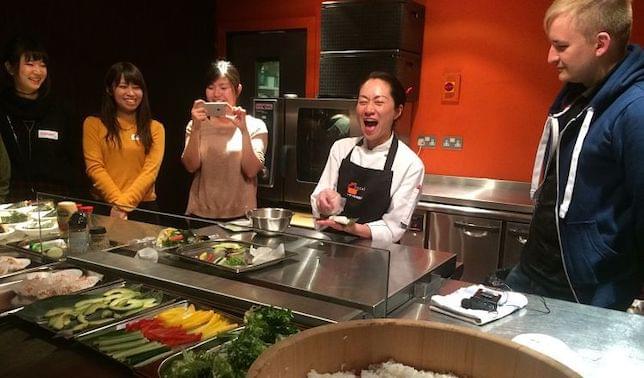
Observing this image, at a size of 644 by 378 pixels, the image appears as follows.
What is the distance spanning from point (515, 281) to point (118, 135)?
7.71 ft

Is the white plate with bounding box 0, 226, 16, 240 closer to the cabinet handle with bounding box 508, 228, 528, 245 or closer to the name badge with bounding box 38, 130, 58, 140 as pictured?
the name badge with bounding box 38, 130, 58, 140

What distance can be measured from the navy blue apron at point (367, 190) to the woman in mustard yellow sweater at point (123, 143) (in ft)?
4.35

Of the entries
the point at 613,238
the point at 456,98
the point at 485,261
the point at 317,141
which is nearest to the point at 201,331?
the point at 613,238

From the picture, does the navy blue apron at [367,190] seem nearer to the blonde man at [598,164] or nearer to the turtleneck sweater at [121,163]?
the blonde man at [598,164]

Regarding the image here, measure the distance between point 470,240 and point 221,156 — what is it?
1953mm

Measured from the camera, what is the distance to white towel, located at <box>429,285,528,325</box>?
148 centimetres

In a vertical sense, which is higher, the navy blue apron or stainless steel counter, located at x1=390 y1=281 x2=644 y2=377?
the navy blue apron

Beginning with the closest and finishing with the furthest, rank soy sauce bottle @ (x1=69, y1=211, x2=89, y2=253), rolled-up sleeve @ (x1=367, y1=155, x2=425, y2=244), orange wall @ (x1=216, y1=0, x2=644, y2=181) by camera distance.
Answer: soy sauce bottle @ (x1=69, y1=211, x2=89, y2=253) < rolled-up sleeve @ (x1=367, y1=155, x2=425, y2=244) < orange wall @ (x1=216, y1=0, x2=644, y2=181)

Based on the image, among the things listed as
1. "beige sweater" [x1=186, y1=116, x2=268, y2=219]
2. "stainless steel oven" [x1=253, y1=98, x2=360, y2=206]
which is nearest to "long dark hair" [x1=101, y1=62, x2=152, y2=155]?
"beige sweater" [x1=186, y1=116, x2=268, y2=219]

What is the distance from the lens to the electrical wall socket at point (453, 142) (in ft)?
14.9

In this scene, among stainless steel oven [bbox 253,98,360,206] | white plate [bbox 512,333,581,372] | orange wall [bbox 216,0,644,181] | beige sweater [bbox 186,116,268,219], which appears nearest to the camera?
white plate [bbox 512,333,581,372]

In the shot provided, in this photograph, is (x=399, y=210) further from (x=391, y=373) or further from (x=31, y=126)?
(x=31, y=126)

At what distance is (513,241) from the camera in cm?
357

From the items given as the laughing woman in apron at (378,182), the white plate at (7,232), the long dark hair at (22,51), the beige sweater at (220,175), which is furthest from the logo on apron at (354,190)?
the long dark hair at (22,51)
